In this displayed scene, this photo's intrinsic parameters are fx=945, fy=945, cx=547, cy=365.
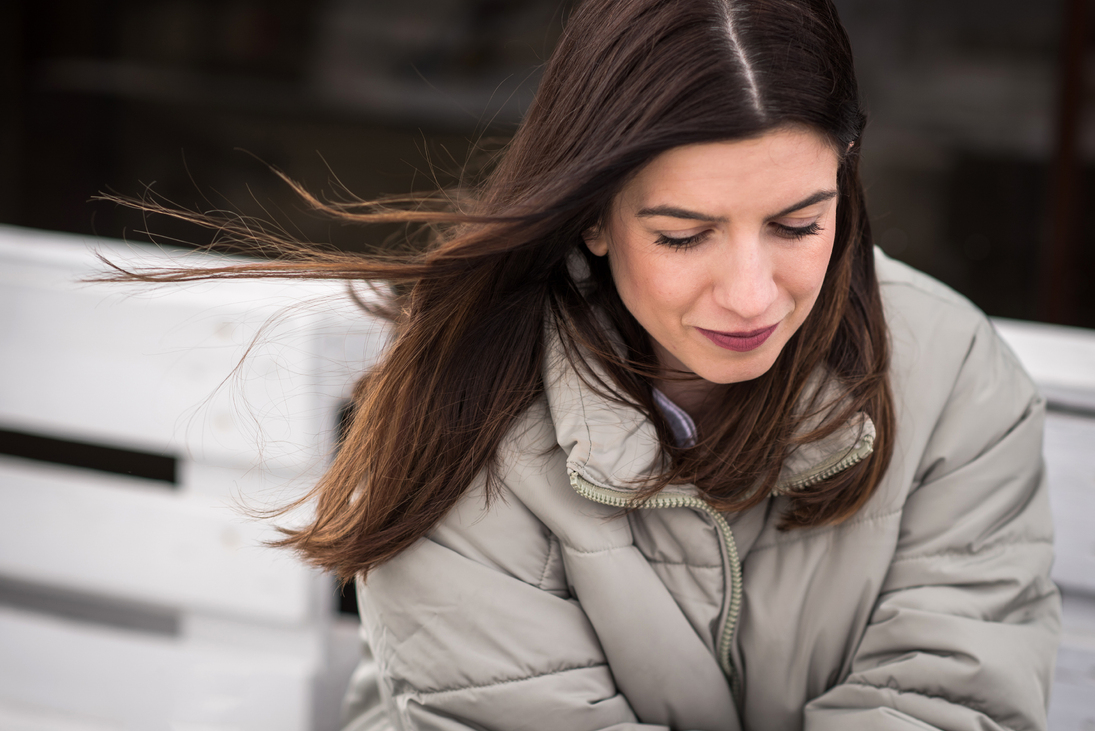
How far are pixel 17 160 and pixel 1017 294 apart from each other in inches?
142

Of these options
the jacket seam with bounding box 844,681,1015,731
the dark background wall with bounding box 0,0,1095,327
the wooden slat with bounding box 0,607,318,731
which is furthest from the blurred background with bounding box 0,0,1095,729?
the jacket seam with bounding box 844,681,1015,731

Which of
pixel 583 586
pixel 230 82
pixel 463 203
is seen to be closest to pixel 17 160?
pixel 230 82

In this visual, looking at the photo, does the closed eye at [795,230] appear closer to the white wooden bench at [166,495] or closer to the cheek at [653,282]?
the cheek at [653,282]

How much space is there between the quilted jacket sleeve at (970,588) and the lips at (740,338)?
0.33m

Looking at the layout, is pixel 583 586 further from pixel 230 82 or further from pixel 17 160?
pixel 17 160

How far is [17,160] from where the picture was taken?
3.59 m

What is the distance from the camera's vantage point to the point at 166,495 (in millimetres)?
1715

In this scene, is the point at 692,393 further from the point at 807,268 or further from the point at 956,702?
→ the point at 956,702

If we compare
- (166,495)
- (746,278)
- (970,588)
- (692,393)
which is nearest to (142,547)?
(166,495)

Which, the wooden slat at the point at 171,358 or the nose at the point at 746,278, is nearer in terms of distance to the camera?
the nose at the point at 746,278

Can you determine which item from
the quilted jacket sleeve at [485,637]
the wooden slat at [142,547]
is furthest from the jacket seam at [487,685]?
the wooden slat at [142,547]

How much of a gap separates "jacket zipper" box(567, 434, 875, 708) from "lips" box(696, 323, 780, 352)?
0.19 metres

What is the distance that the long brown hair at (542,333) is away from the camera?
1039mm

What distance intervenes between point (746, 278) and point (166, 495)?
3.92 ft
